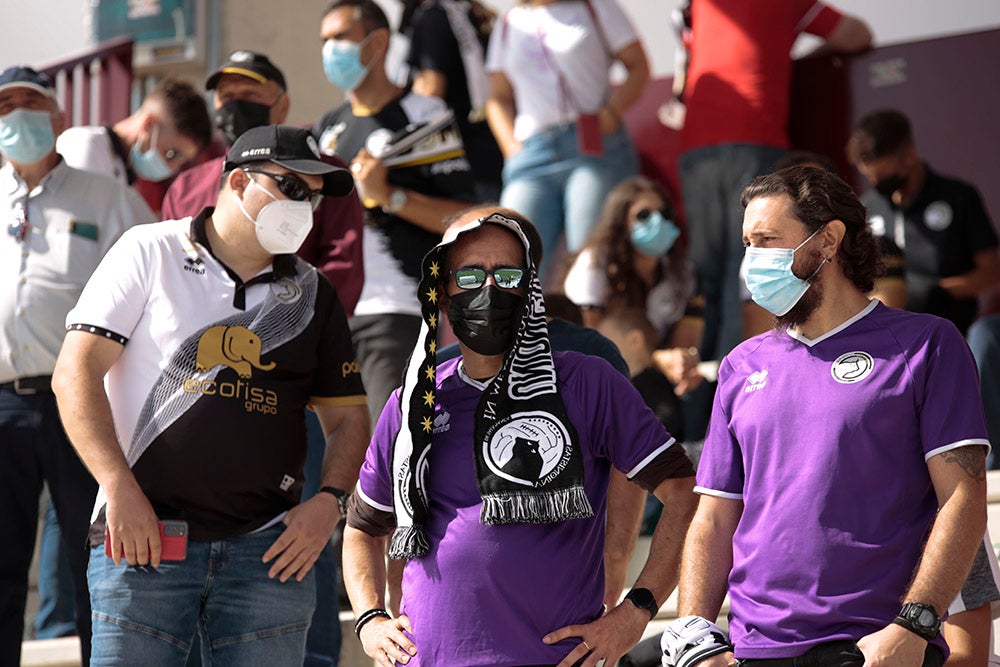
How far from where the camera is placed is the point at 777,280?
3.16 metres

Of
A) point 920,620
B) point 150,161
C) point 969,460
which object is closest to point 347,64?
point 150,161

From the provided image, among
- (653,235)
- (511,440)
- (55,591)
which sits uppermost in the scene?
(653,235)

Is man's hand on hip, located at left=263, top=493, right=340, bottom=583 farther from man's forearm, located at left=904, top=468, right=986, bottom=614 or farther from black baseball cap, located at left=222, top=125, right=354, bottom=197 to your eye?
man's forearm, located at left=904, top=468, right=986, bottom=614

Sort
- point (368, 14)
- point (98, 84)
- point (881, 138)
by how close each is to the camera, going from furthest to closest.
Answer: point (98, 84) → point (881, 138) → point (368, 14)

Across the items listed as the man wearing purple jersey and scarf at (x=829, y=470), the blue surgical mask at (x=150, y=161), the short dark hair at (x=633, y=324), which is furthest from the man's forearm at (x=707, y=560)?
the blue surgical mask at (x=150, y=161)

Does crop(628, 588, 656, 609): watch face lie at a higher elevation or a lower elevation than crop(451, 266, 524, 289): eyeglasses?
lower

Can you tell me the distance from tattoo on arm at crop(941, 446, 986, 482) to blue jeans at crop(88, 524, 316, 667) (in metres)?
1.66

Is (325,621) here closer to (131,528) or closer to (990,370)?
(131,528)

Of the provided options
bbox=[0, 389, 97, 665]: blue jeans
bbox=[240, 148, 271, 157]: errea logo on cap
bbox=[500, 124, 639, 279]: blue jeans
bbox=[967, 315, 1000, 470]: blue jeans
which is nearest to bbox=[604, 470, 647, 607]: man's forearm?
bbox=[240, 148, 271, 157]: errea logo on cap

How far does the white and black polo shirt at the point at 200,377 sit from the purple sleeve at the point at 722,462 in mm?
1112

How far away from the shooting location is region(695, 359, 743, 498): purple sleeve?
10.4 ft

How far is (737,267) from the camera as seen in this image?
6.28 m

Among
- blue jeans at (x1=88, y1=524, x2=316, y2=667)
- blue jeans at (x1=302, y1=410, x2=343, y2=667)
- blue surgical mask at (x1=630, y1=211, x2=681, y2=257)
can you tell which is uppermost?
blue surgical mask at (x1=630, y1=211, x2=681, y2=257)

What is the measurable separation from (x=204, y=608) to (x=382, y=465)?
0.65 m
